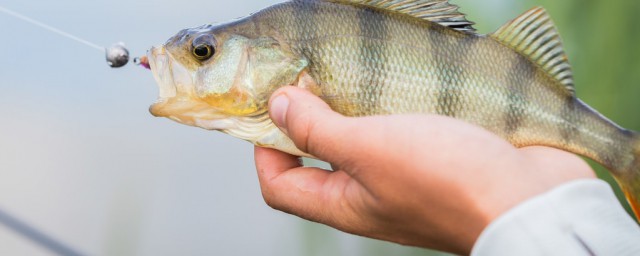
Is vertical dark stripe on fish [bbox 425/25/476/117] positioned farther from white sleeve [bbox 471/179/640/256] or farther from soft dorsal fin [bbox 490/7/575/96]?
white sleeve [bbox 471/179/640/256]

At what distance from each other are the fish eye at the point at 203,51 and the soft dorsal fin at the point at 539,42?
1.46ft

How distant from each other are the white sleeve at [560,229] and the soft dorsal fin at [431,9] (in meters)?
0.34

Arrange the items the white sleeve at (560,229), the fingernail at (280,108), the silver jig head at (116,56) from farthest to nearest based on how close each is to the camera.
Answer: the silver jig head at (116,56)
the fingernail at (280,108)
the white sleeve at (560,229)

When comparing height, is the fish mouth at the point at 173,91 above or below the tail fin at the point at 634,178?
above

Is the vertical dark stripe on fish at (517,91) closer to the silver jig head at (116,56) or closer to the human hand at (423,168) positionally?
the human hand at (423,168)

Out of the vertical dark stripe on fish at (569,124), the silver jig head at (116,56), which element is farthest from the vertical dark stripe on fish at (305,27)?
the silver jig head at (116,56)

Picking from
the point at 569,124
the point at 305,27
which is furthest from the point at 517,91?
the point at 305,27

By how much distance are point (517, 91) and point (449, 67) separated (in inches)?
4.5

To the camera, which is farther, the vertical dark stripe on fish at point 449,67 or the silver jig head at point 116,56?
the silver jig head at point 116,56

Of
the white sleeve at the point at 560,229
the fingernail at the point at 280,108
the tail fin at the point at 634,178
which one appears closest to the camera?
the white sleeve at the point at 560,229

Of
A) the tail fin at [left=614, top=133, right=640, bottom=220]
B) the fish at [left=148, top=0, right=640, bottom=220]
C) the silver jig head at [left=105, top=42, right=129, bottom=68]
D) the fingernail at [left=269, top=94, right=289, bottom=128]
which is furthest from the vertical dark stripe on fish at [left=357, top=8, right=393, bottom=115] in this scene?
the silver jig head at [left=105, top=42, right=129, bottom=68]

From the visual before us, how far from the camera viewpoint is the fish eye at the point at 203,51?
95 cm

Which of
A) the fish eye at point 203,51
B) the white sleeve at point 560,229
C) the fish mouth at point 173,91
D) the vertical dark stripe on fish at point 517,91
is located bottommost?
the white sleeve at point 560,229

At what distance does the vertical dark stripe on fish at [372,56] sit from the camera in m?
0.94
